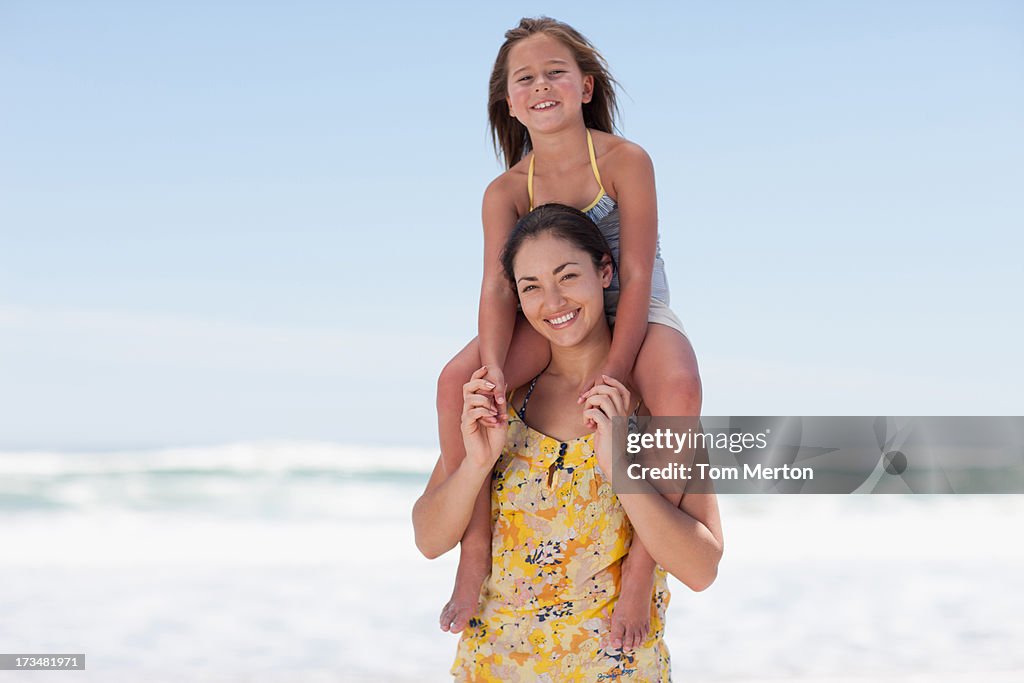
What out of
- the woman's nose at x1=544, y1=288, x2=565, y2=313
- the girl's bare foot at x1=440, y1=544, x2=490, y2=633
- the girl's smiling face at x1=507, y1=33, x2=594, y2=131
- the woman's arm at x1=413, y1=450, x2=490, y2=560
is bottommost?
the girl's bare foot at x1=440, y1=544, x2=490, y2=633

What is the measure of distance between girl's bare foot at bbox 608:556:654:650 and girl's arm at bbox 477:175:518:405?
1.63 feet

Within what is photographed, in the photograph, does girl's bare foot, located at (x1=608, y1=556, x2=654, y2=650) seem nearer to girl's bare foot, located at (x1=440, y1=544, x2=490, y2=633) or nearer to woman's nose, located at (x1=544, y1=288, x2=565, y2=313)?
girl's bare foot, located at (x1=440, y1=544, x2=490, y2=633)

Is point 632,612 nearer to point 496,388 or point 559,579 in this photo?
point 559,579

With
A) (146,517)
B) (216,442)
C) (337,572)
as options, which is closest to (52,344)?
(216,442)

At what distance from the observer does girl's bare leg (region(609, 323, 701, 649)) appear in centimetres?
238

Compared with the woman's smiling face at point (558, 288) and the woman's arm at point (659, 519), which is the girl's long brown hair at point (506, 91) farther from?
the woman's arm at point (659, 519)

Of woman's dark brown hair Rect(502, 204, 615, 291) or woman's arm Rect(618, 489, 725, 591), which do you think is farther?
woman's dark brown hair Rect(502, 204, 615, 291)

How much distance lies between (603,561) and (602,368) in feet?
1.52

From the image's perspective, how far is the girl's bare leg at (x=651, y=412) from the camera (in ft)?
7.79

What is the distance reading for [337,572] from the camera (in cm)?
926

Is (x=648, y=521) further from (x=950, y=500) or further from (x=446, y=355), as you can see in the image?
(x=446, y=355)

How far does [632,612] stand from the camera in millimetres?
2381

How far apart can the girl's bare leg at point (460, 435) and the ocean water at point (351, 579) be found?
327cm
